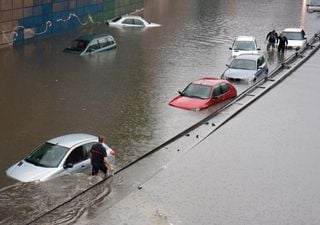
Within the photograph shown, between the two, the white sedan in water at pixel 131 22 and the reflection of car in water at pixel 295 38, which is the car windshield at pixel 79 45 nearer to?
the white sedan in water at pixel 131 22

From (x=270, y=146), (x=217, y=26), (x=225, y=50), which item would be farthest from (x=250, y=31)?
(x=270, y=146)

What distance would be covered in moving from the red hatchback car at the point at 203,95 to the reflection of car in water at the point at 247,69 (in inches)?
145

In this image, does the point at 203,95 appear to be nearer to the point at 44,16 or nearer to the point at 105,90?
the point at 105,90

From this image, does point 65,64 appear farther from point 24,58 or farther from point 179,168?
point 179,168

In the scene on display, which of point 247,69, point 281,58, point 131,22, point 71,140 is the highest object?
point 71,140

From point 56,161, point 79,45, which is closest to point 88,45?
point 79,45

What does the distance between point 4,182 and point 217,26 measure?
36.8 metres

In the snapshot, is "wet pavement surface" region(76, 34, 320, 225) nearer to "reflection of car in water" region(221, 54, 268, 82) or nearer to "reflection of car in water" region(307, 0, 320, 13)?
"reflection of car in water" region(221, 54, 268, 82)

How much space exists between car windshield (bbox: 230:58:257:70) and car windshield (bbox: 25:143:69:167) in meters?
16.8

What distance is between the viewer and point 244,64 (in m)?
31.7

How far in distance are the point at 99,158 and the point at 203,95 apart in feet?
35.2

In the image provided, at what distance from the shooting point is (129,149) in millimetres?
19828

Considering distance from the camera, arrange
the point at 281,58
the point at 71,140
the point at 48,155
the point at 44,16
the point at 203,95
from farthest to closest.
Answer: the point at 44,16 < the point at 281,58 < the point at 203,95 < the point at 71,140 < the point at 48,155

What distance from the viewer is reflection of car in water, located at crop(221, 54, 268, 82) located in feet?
101
